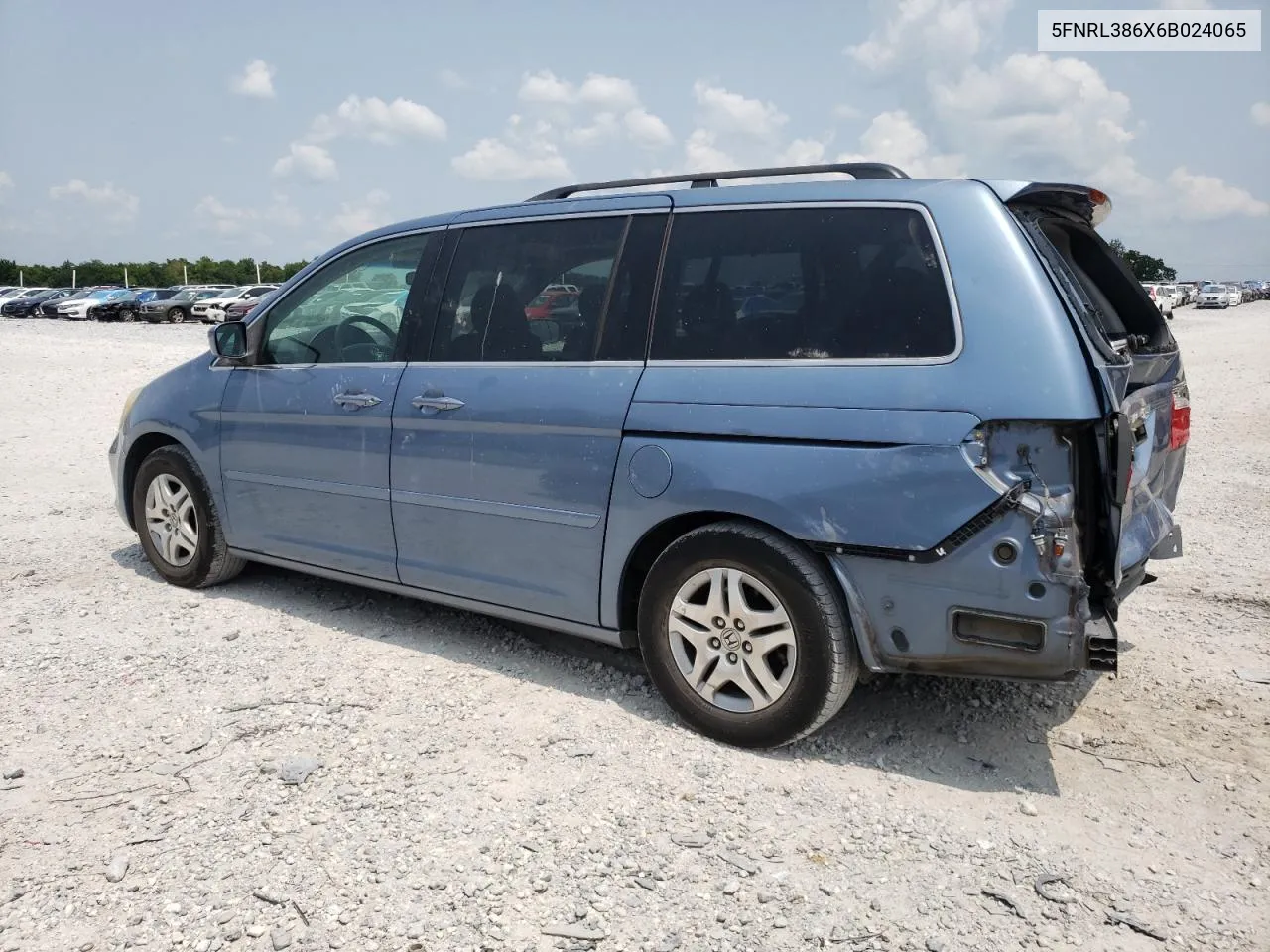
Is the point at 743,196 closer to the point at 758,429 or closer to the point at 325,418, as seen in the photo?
the point at 758,429

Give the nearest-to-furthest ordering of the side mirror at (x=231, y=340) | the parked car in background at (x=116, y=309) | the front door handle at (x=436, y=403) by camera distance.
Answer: the front door handle at (x=436, y=403), the side mirror at (x=231, y=340), the parked car in background at (x=116, y=309)

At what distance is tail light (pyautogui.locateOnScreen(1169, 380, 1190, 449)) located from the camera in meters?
3.99

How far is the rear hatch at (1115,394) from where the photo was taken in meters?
3.04

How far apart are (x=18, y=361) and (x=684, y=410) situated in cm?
1618

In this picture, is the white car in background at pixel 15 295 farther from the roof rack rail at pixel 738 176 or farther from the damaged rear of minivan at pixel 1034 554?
the damaged rear of minivan at pixel 1034 554

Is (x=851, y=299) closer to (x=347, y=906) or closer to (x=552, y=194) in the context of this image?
(x=552, y=194)

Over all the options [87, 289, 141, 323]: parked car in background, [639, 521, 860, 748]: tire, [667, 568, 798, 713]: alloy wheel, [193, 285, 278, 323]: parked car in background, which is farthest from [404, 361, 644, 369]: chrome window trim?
[87, 289, 141, 323]: parked car in background

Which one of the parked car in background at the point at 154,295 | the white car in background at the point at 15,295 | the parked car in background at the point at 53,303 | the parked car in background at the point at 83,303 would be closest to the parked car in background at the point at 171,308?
the parked car in background at the point at 154,295

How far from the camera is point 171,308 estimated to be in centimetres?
4072

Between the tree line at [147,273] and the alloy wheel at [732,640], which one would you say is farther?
the tree line at [147,273]

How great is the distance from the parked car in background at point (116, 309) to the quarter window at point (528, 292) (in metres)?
42.5

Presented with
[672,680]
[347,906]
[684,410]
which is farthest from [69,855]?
[684,410]

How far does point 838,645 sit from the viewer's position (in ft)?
10.9

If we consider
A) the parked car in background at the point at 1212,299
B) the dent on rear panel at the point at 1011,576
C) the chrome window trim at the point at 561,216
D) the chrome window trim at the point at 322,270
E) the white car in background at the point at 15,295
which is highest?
the parked car in background at the point at 1212,299
